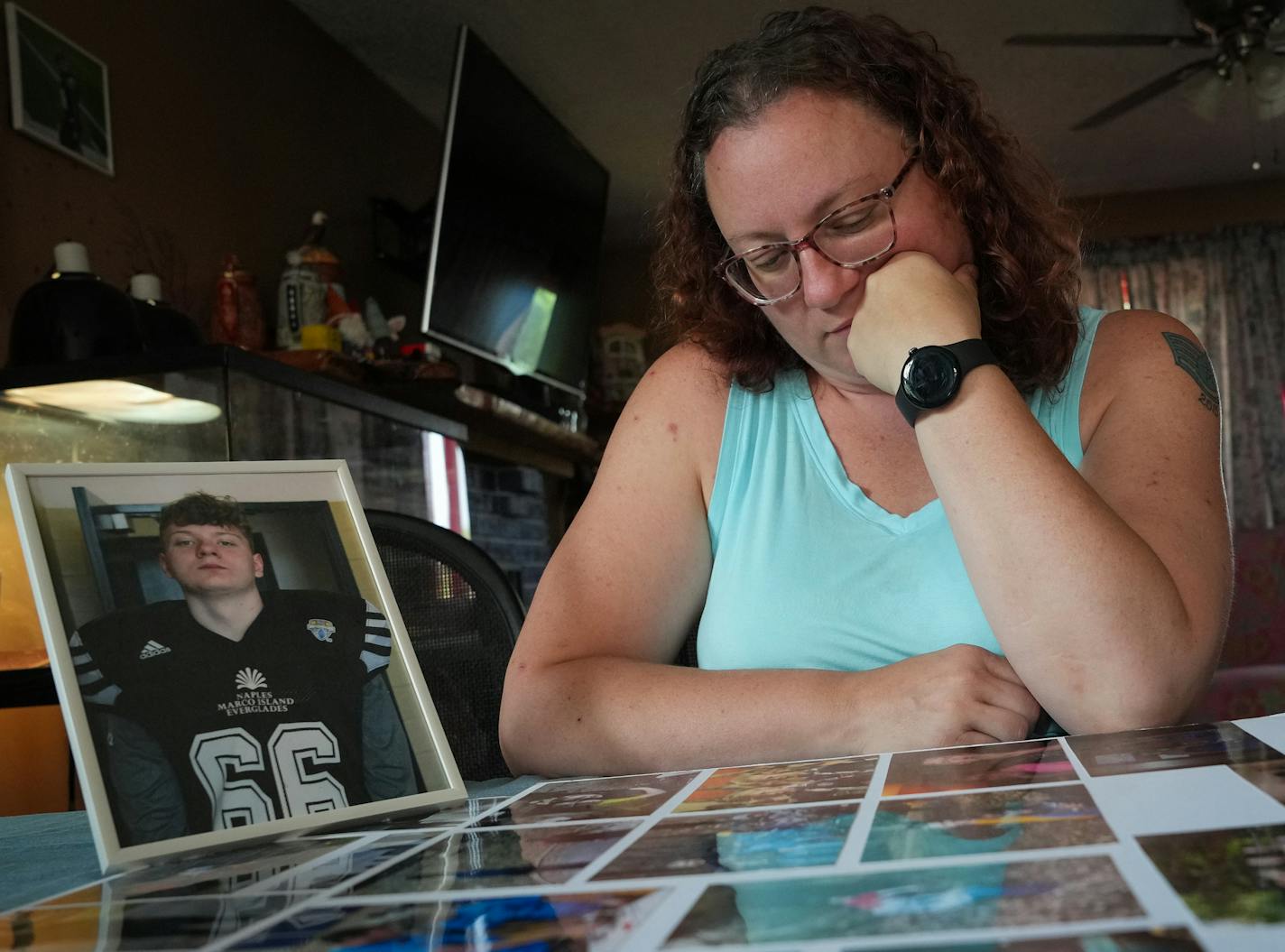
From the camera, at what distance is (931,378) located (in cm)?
85

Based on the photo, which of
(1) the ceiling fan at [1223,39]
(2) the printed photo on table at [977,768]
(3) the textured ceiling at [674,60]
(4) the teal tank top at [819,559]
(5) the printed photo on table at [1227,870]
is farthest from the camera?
(3) the textured ceiling at [674,60]

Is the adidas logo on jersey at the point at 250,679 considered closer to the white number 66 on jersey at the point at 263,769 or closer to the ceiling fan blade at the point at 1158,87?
the white number 66 on jersey at the point at 263,769

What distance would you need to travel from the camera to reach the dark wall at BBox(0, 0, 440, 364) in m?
2.73

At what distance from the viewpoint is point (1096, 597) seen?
2.50 ft

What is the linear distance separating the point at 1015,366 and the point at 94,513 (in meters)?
0.84

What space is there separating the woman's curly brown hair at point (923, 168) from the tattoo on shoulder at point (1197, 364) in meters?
0.09

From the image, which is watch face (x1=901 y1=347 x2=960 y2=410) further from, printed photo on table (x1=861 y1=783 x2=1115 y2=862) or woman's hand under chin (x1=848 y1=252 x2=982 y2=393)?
printed photo on table (x1=861 y1=783 x2=1115 y2=862)

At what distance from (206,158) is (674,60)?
1978 millimetres

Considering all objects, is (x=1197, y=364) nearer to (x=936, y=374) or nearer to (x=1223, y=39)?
(x=936, y=374)

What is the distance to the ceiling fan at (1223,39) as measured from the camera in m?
3.83

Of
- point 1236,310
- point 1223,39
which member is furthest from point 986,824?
point 1236,310

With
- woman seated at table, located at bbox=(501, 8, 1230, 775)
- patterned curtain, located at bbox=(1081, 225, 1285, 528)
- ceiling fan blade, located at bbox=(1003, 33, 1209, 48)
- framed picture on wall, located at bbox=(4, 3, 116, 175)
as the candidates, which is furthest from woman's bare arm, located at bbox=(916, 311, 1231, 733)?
patterned curtain, located at bbox=(1081, 225, 1285, 528)

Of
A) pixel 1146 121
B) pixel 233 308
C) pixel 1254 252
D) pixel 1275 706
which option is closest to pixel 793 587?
pixel 1275 706

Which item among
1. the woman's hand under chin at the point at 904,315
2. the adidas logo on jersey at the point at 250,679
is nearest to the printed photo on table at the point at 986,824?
the adidas logo on jersey at the point at 250,679
